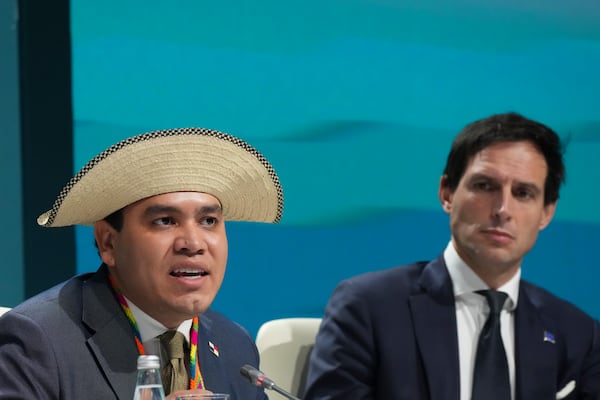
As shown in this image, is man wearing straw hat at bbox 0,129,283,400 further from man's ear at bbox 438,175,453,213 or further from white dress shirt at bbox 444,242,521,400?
man's ear at bbox 438,175,453,213

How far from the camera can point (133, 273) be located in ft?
7.10

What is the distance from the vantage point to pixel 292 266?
4.30m

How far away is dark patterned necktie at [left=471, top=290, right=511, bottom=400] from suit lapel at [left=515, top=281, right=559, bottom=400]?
0.20 ft

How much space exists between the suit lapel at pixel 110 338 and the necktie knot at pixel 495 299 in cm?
144

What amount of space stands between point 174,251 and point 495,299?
1458mm

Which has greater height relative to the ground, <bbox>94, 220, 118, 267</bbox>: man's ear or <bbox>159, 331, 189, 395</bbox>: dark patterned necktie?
<bbox>94, 220, 118, 267</bbox>: man's ear

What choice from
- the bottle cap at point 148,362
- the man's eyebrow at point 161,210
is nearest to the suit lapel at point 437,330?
the man's eyebrow at point 161,210

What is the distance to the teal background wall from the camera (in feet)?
13.5

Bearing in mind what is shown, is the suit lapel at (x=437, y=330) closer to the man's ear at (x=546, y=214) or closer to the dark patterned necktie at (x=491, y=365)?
the dark patterned necktie at (x=491, y=365)

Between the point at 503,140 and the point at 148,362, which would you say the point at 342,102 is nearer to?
the point at 503,140

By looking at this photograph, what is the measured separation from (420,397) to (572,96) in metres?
2.06

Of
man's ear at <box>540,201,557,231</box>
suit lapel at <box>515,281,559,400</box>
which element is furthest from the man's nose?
man's ear at <box>540,201,557,231</box>

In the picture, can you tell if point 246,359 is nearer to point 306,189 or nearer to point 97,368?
point 97,368

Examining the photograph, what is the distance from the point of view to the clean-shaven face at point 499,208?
3.29m
